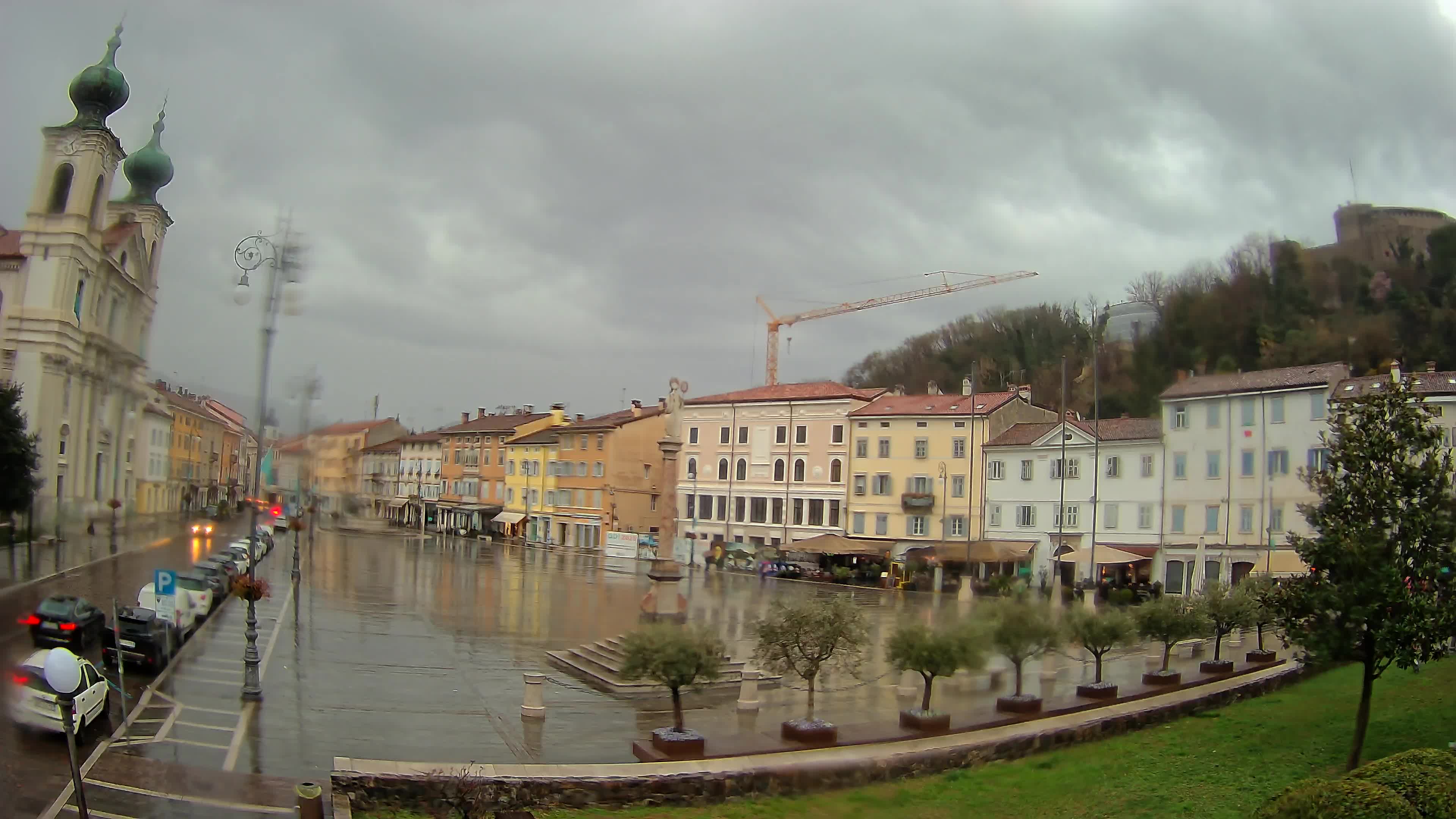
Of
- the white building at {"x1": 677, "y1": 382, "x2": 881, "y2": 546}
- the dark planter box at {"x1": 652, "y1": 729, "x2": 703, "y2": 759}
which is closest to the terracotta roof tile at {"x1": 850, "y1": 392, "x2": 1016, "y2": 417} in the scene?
the white building at {"x1": 677, "y1": 382, "x2": 881, "y2": 546}

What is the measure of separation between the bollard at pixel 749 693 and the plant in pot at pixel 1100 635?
7.07m

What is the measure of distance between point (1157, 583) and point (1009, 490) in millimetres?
18583

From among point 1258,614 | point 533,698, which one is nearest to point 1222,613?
point 1258,614

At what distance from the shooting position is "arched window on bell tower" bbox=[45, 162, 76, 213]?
13.1 metres

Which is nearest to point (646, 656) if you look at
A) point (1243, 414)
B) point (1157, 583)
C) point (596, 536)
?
point (1243, 414)

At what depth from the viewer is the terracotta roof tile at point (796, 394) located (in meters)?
63.2

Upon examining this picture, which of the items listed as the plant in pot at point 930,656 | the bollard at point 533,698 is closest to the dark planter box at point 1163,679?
the plant in pot at point 930,656

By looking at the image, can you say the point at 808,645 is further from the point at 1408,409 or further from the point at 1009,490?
the point at 1009,490

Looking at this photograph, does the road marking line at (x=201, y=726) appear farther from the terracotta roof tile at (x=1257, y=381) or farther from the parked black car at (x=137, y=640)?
the terracotta roof tile at (x=1257, y=381)

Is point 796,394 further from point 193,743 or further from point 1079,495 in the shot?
point 193,743

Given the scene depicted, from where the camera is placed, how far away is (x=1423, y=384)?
30.6 metres

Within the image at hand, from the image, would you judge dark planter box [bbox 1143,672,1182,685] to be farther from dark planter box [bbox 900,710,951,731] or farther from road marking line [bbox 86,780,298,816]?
road marking line [bbox 86,780,298,816]

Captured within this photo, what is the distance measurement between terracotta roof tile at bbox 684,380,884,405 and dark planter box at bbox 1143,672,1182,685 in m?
40.5

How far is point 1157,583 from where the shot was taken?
1310 inches
